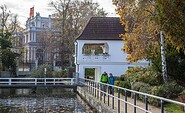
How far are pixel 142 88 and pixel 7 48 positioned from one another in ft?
100

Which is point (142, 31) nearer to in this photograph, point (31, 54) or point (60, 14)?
point (60, 14)

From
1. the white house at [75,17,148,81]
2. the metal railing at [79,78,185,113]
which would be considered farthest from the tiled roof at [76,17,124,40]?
the metal railing at [79,78,185,113]

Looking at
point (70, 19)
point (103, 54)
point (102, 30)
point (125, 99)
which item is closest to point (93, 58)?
point (103, 54)

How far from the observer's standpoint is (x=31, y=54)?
75000 mm

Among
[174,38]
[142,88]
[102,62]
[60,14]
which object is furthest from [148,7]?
[60,14]

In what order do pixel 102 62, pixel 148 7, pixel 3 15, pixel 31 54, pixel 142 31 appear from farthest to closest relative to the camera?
pixel 31 54
pixel 3 15
pixel 102 62
pixel 142 31
pixel 148 7

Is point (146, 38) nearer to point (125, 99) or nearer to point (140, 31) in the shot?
point (140, 31)

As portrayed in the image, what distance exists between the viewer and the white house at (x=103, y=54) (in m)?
33.2

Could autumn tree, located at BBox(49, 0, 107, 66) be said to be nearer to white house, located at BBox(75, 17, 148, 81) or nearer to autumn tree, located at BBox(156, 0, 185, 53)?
white house, located at BBox(75, 17, 148, 81)

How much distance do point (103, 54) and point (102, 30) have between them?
2.73 meters

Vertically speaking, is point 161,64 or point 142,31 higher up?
point 142,31

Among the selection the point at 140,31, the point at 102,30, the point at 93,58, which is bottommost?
the point at 93,58

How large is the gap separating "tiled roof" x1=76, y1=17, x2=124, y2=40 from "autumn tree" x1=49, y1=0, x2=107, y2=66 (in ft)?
32.6

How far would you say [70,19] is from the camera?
45.8 m
